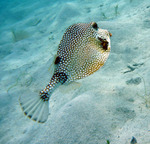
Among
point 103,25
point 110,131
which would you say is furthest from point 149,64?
point 103,25

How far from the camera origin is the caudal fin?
1616 millimetres

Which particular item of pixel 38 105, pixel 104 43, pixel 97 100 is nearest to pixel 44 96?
pixel 38 105

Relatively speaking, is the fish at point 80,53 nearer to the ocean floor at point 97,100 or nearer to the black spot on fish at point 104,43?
the black spot on fish at point 104,43

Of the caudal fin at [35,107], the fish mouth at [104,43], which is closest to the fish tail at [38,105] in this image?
the caudal fin at [35,107]

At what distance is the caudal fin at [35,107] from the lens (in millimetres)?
1616

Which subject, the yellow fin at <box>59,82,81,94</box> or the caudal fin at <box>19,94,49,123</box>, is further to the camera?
the caudal fin at <box>19,94,49,123</box>

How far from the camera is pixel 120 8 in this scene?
7.50 m

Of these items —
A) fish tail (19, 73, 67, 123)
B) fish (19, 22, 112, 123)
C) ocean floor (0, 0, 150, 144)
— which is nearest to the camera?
fish (19, 22, 112, 123)

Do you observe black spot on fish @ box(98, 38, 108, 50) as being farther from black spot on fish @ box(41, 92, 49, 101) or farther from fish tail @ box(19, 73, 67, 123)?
black spot on fish @ box(41, 92, 49, 101)

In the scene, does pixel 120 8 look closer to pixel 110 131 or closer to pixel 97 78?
→ pixel 97 78

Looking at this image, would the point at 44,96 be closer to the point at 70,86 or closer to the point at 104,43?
the point at 70,86

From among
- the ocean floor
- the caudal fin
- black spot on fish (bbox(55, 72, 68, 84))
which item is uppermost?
black spot on fish (bbox(55, 72, 68, 84))

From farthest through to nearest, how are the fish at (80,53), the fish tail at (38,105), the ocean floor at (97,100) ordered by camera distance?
the ocean floor at (97,100)
the fish tail at (38,105)
the fish at (80,53)

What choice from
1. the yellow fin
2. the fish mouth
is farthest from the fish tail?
the fish mouth
